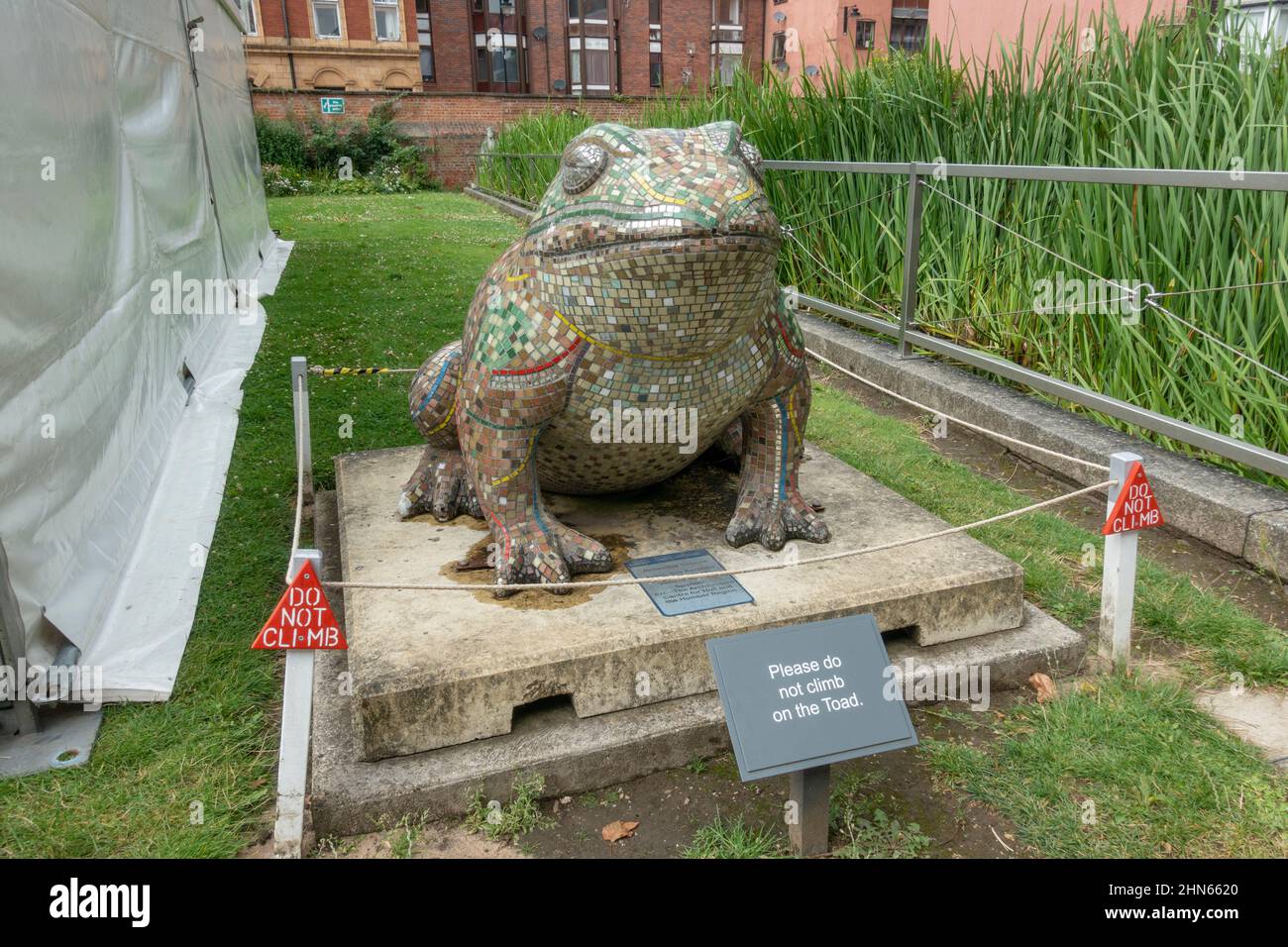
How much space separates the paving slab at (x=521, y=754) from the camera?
2.37 meters

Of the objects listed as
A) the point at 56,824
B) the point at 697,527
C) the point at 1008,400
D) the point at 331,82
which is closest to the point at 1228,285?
the point at 1008,400

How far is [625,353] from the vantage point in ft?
8.50

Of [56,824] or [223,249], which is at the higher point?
[223,249]

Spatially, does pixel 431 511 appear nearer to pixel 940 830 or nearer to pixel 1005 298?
pixel 940 830

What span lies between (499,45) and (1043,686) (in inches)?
1198

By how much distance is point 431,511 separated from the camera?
344 centimetres

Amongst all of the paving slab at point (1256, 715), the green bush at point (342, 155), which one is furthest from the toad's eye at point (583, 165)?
the green bush at point (342, 155)

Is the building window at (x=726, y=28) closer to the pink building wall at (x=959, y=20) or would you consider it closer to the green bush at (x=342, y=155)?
the pink building wall at (x=959, y=20)

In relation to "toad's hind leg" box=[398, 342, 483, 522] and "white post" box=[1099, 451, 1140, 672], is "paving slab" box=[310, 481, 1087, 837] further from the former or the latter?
"toad's hind leg" box=[398, 342, 483, 522]

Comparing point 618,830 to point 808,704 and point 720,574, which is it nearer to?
point 808,704

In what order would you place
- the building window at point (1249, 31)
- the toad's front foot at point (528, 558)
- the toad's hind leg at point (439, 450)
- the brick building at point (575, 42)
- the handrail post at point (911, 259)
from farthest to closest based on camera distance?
Answer: the brick building at point (575, 42) → the handrail post at point (911, 259) → the building window at point (1249, 31) → the toad's hind leg at point (439, 450) → the toad's front foot at point (528, 558)

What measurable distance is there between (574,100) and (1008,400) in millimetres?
22315

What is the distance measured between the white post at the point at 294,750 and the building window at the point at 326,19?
1060 inches

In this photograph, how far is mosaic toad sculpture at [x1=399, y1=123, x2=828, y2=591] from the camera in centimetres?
237
